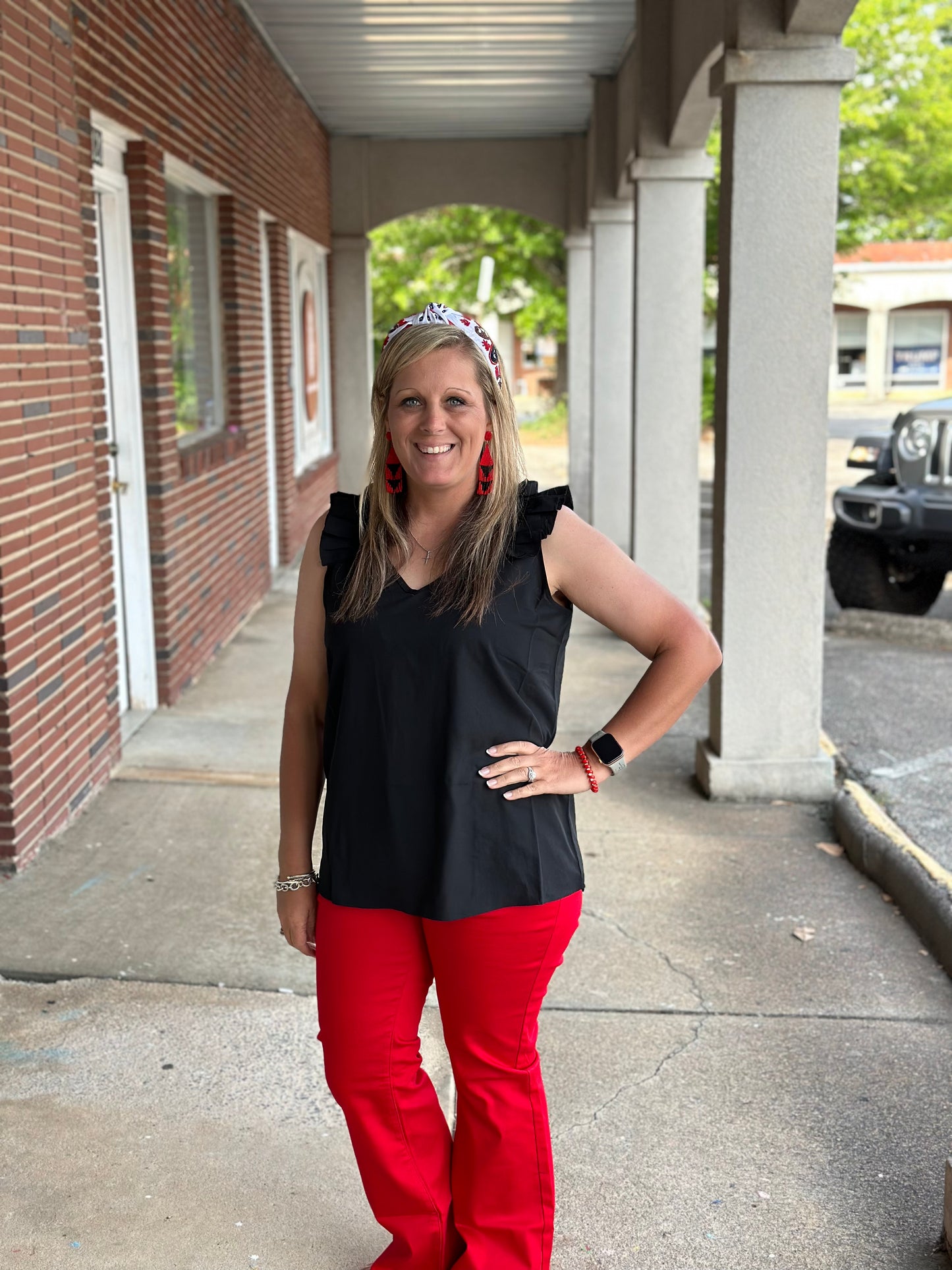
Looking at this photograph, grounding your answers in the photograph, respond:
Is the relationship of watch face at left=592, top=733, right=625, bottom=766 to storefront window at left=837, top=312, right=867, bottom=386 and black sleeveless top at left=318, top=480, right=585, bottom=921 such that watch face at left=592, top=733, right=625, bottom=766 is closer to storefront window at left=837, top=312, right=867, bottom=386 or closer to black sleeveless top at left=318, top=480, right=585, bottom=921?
black sleeveless top at left=318, top=480, right=585, bottom=921

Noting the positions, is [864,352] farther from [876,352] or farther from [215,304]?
[215,304]

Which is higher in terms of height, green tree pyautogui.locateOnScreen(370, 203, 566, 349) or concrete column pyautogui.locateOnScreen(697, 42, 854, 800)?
green tree pyautogui.locateOnScreen(370, 203, 566, 349)

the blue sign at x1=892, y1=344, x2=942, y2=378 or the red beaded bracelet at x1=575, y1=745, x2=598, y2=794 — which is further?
the blue sign at x1=892, y1=344, x2=942, y2=378

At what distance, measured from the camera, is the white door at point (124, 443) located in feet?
20.6

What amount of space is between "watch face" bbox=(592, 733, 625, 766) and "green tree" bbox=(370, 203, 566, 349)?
2281 cm

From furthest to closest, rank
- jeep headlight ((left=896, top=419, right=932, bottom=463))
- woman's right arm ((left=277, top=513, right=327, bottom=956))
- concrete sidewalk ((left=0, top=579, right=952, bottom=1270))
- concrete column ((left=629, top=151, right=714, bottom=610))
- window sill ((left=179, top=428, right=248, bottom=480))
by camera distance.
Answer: jeep headlight ((left=896, top=419, right=932, bottom=463)) → concrete column ((left=629, top=151, right=714, bottom=610)) → window sill ((left=179, top=428, right=248, bottom=480)) → concrete sidewalk ((left=0, top=579, right=952, bottom=1270)) → woman's right arm ((left=277, top=513, right=327, bottom=956))

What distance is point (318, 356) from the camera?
14.6 metres

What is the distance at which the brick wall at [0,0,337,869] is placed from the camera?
4.61m

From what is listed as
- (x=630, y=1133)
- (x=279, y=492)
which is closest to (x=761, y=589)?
(x=630, y=1133)

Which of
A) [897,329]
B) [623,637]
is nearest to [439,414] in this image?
[623,637]

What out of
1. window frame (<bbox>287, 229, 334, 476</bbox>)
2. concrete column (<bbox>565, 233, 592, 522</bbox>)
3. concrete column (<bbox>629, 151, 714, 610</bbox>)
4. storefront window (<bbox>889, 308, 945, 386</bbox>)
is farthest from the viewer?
storefront window (<bbox>889, 308, 945, 386</bbox>)

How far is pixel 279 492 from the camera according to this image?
11.2 metres

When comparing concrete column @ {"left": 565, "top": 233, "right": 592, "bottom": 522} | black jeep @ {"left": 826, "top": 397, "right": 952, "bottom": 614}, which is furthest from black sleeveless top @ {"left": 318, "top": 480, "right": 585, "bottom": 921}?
concrete column @ {"left": 565, "top": 233, "right": 592, "bottom": 522}

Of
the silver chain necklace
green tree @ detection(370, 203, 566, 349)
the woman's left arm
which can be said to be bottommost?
the woman's left arm
